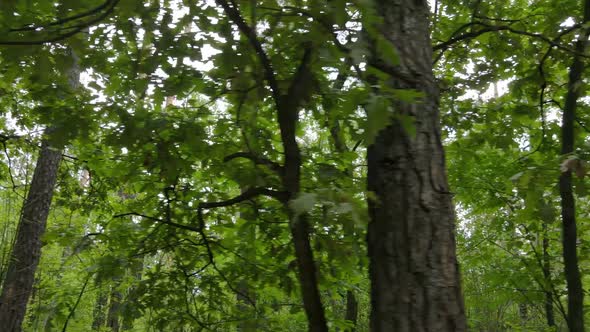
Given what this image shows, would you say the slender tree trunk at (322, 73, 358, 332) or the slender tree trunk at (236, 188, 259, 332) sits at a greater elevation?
the slender tree trunk at (322, 73, 358, 332)

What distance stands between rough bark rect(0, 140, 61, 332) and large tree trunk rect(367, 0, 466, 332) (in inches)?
241

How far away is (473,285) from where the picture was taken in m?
10.7

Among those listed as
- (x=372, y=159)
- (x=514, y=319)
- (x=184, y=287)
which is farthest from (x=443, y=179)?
(x=514, y=319)

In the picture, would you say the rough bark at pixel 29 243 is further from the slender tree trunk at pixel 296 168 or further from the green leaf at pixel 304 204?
the green leaf at pixel 304 204

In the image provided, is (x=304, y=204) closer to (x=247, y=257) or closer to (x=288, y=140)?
(x=288, y=140)

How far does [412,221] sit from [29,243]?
6.94m

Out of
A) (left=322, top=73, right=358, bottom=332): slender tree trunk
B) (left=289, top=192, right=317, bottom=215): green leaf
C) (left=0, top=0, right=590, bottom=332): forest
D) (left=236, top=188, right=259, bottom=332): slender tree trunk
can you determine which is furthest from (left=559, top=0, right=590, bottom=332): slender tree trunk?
(left=289, top=192, right=317, bottom=215): green leaf

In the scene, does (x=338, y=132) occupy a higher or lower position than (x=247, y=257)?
higher

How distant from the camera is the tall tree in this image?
675 cm

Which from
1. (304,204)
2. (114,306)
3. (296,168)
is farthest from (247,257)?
(114,306)

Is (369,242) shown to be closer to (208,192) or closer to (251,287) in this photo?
(251,287)

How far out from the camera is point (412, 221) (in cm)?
161

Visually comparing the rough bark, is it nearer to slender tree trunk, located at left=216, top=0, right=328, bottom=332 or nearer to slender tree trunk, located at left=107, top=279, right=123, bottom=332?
slender tree trunk, located at left=107, top=279, right=123, bottom=332

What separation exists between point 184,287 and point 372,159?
5.12ft
